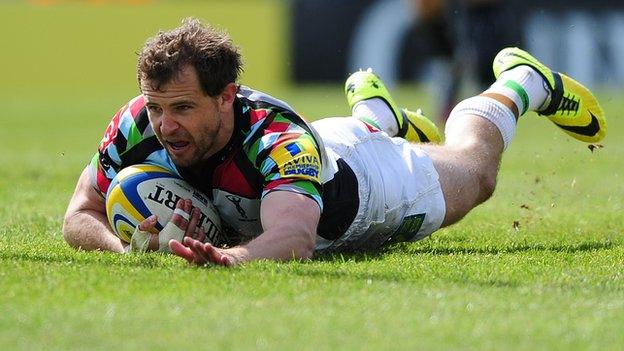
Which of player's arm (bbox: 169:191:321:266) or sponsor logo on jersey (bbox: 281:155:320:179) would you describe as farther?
sponsor logo on jersey (bbox: 281:155:320:179)

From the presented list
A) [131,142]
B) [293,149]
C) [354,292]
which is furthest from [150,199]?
[354,292]

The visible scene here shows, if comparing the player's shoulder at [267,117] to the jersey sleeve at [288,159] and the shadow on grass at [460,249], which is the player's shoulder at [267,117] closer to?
the jersey sleeve at [288,159]

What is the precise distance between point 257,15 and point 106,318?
2132cm

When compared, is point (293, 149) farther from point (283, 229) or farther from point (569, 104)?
point (569, 104)

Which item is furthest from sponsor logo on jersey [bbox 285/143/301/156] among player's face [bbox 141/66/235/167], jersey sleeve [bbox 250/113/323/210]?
player's face [bbox 141/66/235/167]

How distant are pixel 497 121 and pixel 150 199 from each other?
79.0 inches

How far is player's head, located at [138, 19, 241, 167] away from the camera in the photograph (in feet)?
18.4

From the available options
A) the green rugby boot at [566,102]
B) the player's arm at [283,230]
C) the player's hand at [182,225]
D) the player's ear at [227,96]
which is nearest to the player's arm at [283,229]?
the player's arm at [283,230]

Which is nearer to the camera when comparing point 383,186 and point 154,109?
point 154,109

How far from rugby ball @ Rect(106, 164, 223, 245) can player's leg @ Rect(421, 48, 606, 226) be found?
129 cm

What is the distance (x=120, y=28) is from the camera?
82.1 feet

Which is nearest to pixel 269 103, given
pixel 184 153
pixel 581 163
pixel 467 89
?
pixel 184 153

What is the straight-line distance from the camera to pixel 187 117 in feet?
18.5

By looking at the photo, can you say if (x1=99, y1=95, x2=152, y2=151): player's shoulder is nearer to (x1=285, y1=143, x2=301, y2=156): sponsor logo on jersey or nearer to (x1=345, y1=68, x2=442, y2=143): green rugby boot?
(x1=285, y1=143, x2=301, y2=156): sponsor logo on jersey
